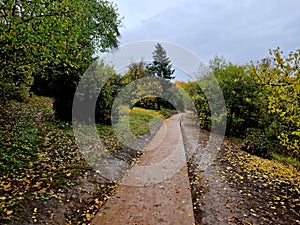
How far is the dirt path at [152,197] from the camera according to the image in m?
3.71

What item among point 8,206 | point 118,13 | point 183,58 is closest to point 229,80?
point 183,58

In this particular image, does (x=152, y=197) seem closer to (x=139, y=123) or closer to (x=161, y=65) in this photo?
(x=139, y=123)

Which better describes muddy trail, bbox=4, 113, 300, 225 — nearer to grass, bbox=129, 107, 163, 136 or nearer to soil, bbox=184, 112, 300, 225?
soil, bbox=184, 112, 300, 225

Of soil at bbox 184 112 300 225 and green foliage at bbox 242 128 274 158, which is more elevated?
green foliage at bbox 242 128 274 158

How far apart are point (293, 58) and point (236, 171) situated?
364 centimetres

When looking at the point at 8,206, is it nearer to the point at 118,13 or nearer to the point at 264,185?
the point at 264,185

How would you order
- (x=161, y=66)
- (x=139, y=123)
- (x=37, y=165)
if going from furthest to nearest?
(x=161, y=66)
(x=139, y=123)
(x=37, y=165)

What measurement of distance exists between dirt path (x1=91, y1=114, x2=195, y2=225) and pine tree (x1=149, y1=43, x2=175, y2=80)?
24128mm

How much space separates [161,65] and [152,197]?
28644 millimetres

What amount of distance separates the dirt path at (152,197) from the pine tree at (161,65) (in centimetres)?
2413

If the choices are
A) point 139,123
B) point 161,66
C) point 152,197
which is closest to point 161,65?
point 161,66

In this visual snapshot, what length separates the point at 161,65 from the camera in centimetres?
3173

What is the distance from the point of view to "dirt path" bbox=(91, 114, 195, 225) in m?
3.71

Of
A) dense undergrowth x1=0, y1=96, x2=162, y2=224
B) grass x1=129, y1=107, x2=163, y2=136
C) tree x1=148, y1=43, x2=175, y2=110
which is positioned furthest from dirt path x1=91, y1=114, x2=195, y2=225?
tree x1=148, y1=43, x2=175, y2=110
